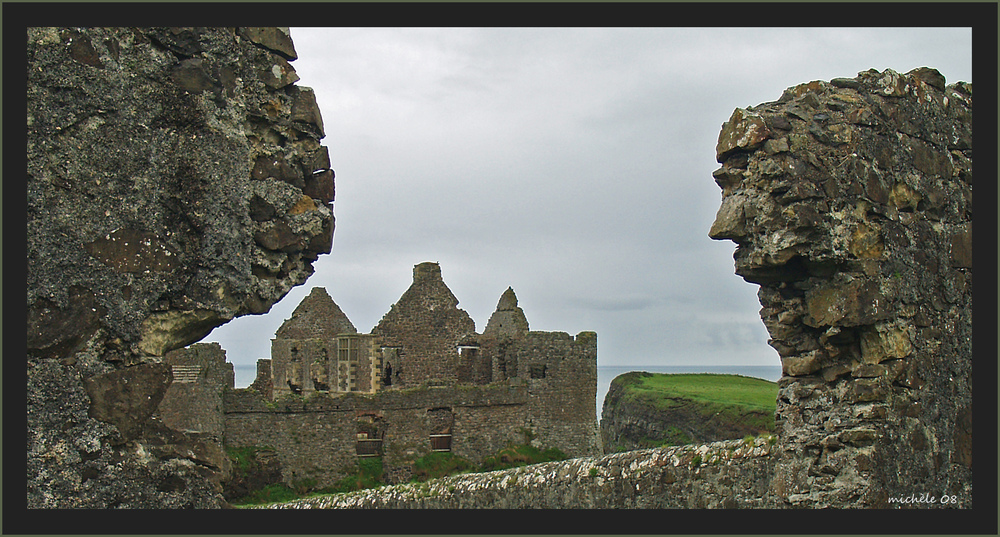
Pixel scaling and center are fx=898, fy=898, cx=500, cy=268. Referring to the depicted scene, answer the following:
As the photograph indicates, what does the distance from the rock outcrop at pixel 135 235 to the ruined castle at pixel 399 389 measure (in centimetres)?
1296

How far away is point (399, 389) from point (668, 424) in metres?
7.17

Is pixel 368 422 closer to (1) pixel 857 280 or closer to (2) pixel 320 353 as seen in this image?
(2) pixel 320 353

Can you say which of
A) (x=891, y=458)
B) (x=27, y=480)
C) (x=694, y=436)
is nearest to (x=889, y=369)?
(x=891, y=458)

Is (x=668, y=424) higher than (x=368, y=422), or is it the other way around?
(x=368, y=422)

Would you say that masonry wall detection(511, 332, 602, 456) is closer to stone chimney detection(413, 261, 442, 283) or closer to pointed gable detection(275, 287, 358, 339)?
stone chimney detection(413, 261, 442, 283)

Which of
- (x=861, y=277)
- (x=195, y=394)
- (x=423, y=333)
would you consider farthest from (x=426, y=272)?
(x=861, y=277)

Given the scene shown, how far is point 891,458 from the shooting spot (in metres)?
7.18

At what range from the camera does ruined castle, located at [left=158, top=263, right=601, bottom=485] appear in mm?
19469

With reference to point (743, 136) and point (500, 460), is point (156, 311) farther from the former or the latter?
point (500, 460)

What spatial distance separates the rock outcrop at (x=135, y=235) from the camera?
495cm

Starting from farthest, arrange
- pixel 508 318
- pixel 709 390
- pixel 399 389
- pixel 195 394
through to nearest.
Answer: pixel 508 318, pixel 709 390, pixel 399 389, pixel 195 394

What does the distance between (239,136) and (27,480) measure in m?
2.30

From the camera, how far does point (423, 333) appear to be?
2720 centimetres

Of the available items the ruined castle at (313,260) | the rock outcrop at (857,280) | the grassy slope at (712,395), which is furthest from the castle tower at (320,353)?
the rock outcrop at (857,280)
